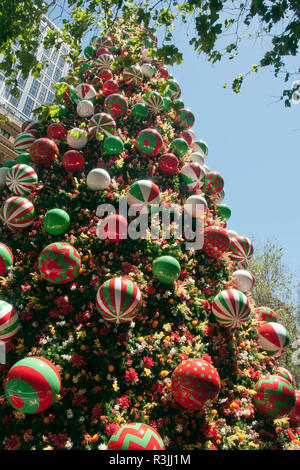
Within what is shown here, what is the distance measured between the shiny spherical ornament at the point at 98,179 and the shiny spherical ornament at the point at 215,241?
4161 millimetres

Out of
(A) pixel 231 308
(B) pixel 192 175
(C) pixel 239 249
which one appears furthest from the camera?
(B) pixel 192 175

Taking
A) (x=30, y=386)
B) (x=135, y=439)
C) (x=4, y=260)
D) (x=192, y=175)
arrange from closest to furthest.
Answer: (x=135, y=439)
(x=30, y=386)
(x=4, y=260)
(x=192, y=175)

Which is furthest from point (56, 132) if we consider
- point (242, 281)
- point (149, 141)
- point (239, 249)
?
point (242, 281)

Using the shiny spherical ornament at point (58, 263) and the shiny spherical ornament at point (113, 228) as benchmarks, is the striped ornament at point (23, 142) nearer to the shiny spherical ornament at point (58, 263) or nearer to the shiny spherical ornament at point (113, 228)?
the shiny spherical ornament at point (113, 228)

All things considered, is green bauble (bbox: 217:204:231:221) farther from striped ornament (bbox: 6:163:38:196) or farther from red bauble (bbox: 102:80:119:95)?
red bauble (bbox: 102:80:119:95)

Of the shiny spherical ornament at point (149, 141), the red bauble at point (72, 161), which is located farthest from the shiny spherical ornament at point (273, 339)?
the red bauble at point (72, 161)

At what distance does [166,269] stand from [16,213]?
5.41 m

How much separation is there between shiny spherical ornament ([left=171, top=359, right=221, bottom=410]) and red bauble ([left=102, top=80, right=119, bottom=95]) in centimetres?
1449

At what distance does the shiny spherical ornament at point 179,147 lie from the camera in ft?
43.6

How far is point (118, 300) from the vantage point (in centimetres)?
650

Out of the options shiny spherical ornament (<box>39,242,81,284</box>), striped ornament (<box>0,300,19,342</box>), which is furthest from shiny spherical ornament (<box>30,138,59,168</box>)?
striped ornament (<box>0,300,19,342</box>)

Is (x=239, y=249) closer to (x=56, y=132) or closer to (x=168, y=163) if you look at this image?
(x=168, y=163)

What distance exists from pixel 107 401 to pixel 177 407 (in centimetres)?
165
